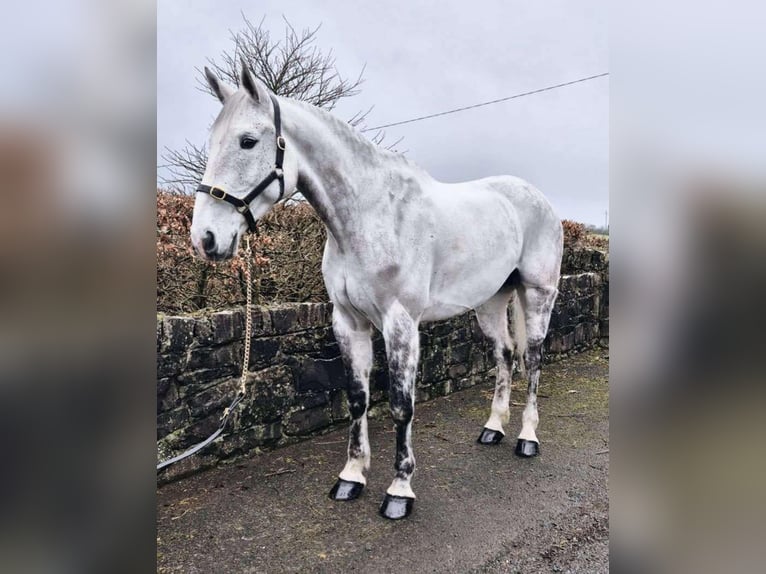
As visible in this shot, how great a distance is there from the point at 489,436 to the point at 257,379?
160 centimetres

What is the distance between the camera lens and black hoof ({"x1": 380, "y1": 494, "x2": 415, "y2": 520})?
2333mm

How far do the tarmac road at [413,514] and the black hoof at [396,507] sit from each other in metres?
0.03

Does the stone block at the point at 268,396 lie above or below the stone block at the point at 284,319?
below

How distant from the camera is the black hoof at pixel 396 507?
2333 millimetres

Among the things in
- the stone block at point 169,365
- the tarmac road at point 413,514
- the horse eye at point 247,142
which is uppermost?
the horse eye at point 247,142

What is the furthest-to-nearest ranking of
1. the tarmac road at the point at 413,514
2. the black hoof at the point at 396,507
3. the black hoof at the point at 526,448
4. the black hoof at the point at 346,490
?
the black hoof at the point at 526,448 < the black hoof at the point at 346,490 < the black hoof at the point at 396,507 < the tarmac road at the point at 413,514

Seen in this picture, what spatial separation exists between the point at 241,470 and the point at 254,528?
633 millimetres

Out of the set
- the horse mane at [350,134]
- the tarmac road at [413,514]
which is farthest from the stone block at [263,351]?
the horse mane at [350,134]

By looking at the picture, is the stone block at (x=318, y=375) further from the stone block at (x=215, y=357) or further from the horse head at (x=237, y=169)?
the horse head at (x=237, y=169)

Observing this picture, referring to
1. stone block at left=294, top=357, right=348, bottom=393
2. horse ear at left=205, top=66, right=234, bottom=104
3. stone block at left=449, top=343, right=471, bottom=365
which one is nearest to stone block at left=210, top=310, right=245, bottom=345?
stone block at left=294, top=357, right=348, bottom=393

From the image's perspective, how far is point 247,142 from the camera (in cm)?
187

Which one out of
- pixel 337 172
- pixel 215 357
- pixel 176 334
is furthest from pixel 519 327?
pixel 176 334
